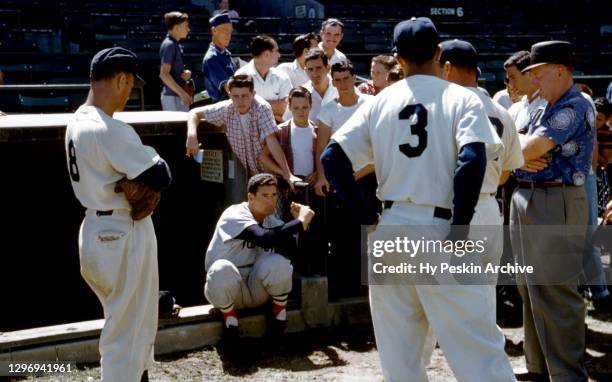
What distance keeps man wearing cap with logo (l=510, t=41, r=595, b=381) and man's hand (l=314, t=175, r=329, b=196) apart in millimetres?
1770

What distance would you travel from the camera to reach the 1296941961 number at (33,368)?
5215 mm

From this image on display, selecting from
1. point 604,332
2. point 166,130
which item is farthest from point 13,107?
point 604,332

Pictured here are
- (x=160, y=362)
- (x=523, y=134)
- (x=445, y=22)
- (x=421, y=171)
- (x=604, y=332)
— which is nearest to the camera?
(x=421, y=171)

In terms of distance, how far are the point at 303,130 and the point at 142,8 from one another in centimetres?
1379

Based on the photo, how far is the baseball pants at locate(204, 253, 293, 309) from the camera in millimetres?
5777

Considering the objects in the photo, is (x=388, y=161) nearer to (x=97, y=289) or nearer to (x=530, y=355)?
(x=97, y=289)

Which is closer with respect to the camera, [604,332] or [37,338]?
[37,338]

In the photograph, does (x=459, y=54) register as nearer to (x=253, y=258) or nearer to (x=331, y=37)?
(x=253, y=258)

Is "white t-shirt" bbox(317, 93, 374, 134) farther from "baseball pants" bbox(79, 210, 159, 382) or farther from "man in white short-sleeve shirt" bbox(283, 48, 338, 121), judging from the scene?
"baseball pants" bbox(79, 210, 159, 382)

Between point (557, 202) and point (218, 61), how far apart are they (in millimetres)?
4288

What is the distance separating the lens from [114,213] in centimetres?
430

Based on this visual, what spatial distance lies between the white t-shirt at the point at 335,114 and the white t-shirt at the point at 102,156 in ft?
8.01

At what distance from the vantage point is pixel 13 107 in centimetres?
1057

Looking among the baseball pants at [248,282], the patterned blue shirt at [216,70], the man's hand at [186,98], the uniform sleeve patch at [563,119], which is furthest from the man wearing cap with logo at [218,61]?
the uniform sleeve patch at [563,119]
